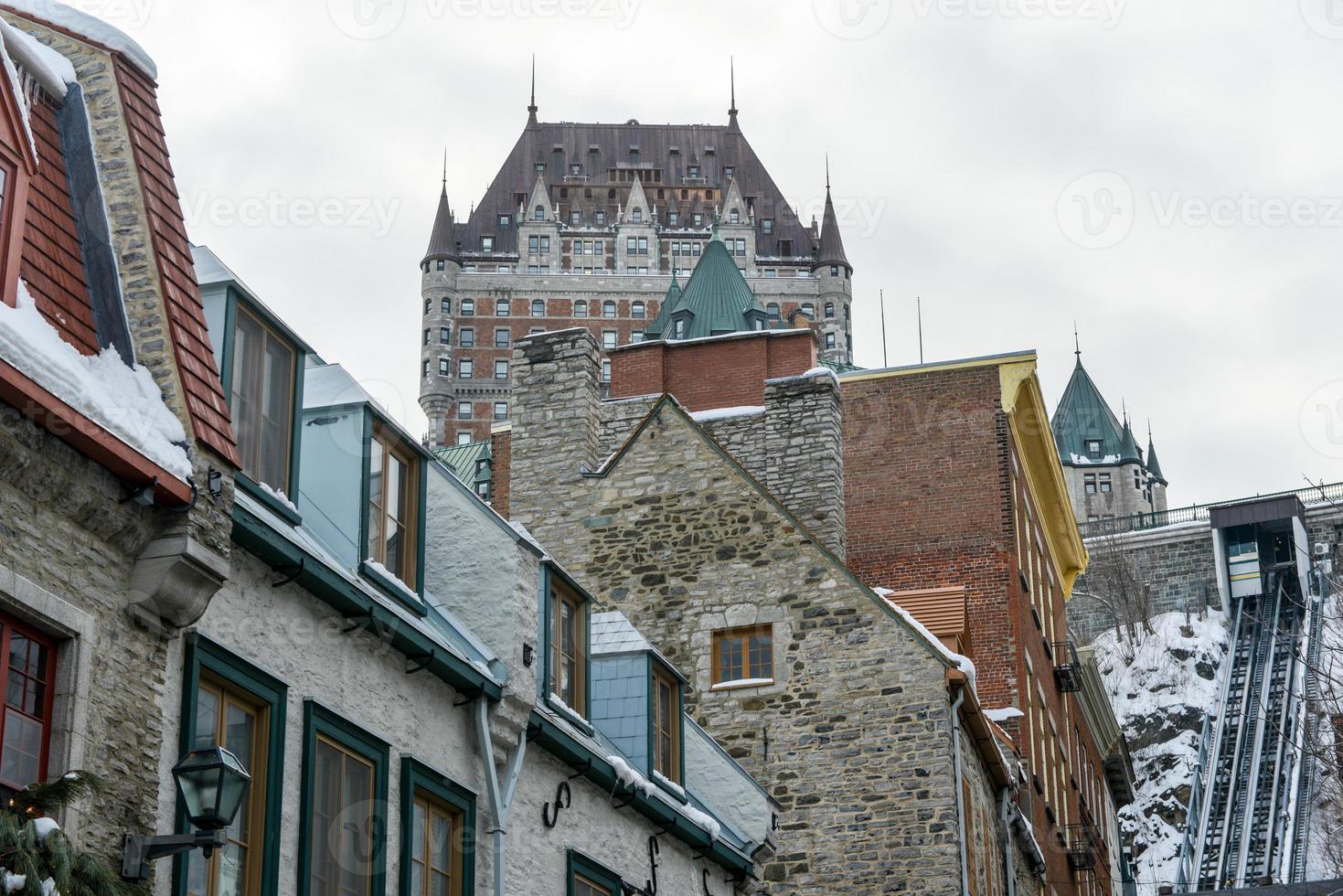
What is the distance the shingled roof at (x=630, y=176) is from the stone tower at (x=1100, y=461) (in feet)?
79.6

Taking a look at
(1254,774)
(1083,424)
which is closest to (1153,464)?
(1083,424)

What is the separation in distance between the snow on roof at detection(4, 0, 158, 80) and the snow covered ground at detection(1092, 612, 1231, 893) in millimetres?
63454

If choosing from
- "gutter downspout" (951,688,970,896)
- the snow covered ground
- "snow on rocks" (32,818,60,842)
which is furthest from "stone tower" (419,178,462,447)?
"snow on rocks" (32,818,60,842)

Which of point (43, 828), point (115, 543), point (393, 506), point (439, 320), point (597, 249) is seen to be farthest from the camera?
point (597, 249)

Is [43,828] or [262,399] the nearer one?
[43,828]

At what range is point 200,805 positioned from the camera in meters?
8.86

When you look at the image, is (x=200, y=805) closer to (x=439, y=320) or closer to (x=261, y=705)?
(x=261, y=705)

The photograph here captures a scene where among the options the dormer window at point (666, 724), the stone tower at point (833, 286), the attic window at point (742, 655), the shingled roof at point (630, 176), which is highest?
the shingled roof at point (630, 176)

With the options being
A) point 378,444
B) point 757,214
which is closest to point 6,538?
point 378,444

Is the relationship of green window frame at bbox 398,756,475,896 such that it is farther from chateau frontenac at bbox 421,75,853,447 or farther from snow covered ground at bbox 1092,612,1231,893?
chateau frontenac at bbox 421,75,853,447

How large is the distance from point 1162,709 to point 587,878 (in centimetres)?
7607

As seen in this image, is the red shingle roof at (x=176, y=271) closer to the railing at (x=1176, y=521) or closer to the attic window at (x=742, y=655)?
the attic window at (x=742, y=655)

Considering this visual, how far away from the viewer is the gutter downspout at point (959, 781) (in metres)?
20.6

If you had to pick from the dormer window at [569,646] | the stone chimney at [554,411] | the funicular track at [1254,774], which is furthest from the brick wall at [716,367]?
the funicular track at [1254,774]
